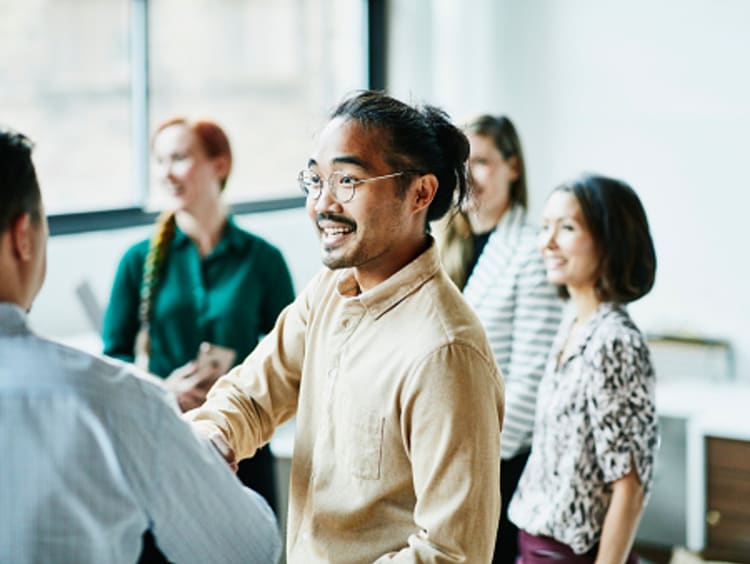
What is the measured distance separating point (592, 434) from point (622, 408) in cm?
9

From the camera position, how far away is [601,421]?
2.19m

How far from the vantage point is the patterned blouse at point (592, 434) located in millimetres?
2180

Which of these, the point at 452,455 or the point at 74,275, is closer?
the point at 452,455

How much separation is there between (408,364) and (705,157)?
3.37 metres

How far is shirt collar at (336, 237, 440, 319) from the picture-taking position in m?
1.63

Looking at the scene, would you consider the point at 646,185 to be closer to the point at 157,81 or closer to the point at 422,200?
the point at 157,81

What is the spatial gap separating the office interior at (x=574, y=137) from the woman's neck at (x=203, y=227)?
965 mm

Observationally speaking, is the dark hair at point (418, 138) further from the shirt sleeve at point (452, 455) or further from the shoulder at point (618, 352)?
the shoulder at point (618, 352)

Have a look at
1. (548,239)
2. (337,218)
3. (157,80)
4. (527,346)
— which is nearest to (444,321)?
(337,218)

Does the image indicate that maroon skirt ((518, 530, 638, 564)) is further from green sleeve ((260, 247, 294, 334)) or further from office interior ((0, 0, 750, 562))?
office interior ((0, 0, 750, 562))

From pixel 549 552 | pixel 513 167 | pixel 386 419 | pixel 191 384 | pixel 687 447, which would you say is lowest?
pixel 687 447

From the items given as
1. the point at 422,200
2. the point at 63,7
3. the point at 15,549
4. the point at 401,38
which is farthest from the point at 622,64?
the point at 15,549

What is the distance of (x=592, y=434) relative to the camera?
2234 mm

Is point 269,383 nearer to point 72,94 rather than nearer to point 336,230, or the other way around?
point 336,230
